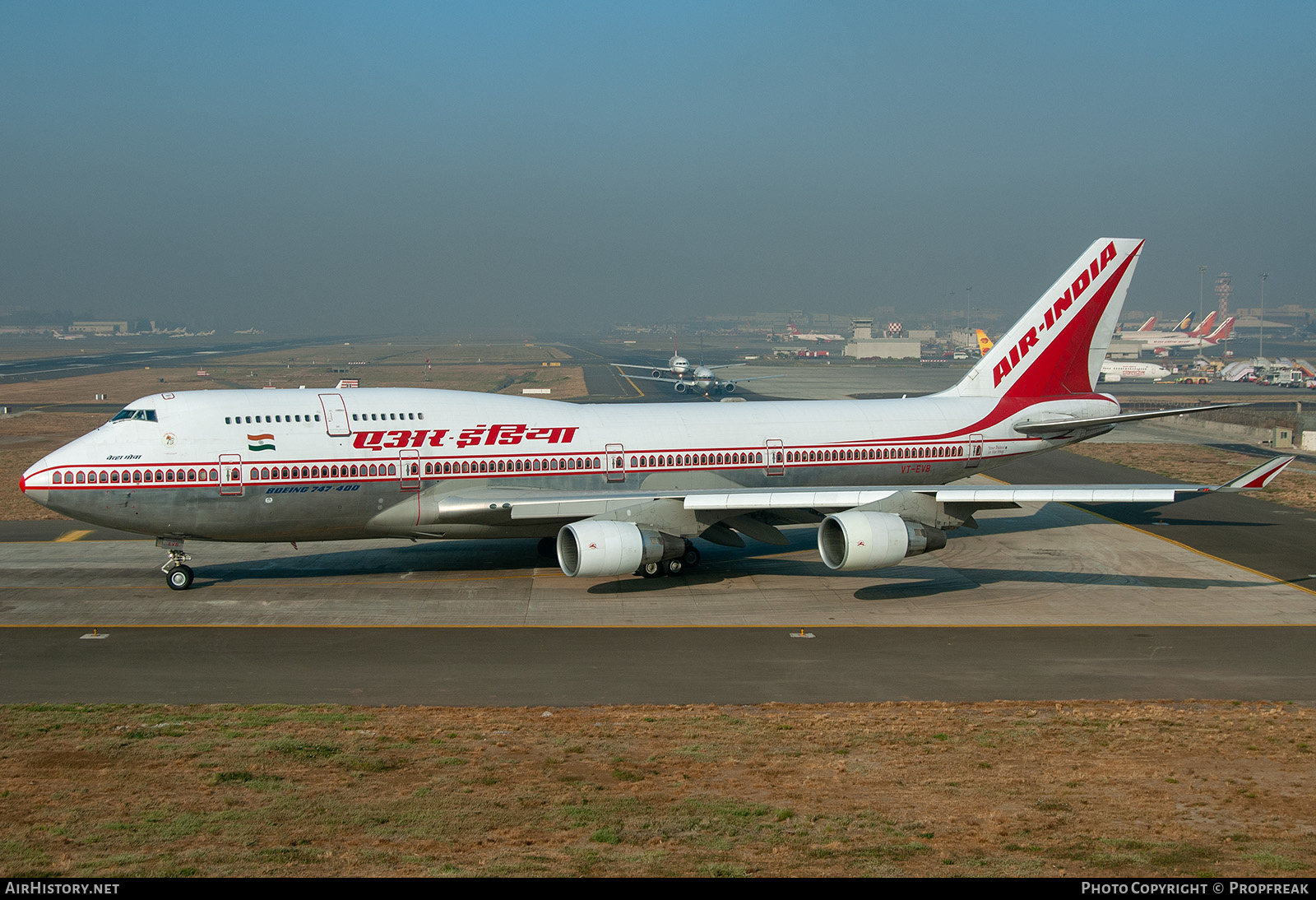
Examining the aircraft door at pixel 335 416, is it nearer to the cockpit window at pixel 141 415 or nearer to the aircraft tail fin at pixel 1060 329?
the cockpit window at pixel 141 415

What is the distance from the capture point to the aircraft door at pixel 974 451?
1438 inches

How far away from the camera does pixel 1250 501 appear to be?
4506 centimetres

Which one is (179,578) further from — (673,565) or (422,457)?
(673,565)

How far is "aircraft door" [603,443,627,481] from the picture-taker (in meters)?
32.5

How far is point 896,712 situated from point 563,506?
13389mm

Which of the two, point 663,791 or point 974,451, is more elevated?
point 974,451

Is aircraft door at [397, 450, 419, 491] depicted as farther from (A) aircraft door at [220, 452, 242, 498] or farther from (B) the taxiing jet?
(B) the taxiing jet

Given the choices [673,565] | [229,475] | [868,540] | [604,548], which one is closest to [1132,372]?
[868,540]

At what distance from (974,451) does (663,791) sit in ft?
81.8

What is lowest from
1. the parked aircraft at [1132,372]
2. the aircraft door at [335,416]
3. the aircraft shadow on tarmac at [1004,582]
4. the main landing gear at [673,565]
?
the aircraft shadow on tarmac at [1004,582]

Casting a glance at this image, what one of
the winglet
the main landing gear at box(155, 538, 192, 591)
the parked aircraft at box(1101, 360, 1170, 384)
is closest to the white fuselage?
the main landing gear at box(155, 538, 192, 591)

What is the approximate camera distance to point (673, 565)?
31.0 m

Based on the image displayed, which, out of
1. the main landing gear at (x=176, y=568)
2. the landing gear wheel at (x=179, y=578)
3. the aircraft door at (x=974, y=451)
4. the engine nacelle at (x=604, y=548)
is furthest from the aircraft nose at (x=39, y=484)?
the aircraft door at (x=974, y=451)

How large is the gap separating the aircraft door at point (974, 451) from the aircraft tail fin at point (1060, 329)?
7.05 feet
